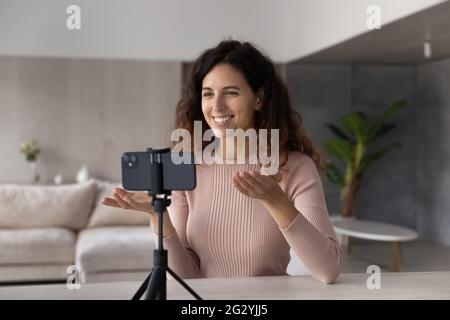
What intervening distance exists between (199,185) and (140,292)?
63 centimetres

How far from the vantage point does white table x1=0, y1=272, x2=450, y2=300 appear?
50.3 inches

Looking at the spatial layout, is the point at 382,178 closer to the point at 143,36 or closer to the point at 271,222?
the point at 143,36

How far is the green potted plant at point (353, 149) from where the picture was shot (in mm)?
5535

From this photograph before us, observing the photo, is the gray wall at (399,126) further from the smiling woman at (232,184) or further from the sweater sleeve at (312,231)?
the sweater sleeve at (312,231)

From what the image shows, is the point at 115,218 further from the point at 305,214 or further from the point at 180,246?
the point at 305,214

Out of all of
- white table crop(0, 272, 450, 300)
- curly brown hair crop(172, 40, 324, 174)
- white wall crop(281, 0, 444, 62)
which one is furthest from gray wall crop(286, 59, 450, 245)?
white table crop(0, 272, 450, 300)

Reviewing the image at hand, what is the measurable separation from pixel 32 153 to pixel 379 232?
2.68m

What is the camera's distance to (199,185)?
1741mm

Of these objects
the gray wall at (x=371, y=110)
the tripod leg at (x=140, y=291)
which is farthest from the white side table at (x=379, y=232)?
the tripod leg at (x=140, y=291)

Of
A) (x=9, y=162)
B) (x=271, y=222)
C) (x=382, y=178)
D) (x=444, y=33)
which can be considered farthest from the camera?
(x=382, y=178)

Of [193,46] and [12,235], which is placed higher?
[193,46]

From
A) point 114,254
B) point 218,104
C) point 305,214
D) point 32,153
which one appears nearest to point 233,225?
point 305,214
